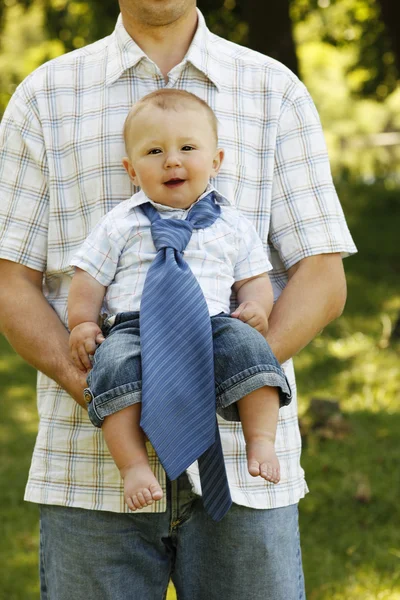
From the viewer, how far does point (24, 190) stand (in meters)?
2.42

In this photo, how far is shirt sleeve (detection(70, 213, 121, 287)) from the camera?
2205mm

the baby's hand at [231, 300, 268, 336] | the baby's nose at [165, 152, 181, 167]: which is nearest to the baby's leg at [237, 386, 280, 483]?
the baby's hand at [231, 300, 268, 336]

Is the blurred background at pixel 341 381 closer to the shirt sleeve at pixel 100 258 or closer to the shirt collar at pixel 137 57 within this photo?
the shirt sleeve at pixel 100 258

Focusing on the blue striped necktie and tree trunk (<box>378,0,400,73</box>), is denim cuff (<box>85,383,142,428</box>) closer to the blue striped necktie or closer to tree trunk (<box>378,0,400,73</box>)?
the blue striped necktie

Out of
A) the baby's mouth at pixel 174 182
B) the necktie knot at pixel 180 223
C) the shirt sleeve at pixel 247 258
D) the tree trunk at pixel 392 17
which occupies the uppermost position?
the tree trunk at pixel 392 17

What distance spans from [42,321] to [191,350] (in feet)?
1.58

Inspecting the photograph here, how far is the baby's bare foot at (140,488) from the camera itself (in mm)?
1958

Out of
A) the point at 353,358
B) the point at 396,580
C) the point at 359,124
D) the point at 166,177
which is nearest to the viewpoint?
the point at 166,177

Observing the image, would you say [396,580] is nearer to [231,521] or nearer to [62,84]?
[231,521]

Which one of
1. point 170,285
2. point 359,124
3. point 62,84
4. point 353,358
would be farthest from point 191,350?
point 359,124

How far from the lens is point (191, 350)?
2.08m

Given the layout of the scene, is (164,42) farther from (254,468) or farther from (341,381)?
(341,381)

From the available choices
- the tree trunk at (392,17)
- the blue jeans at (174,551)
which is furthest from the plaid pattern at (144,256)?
the tree trunk at (392,17)

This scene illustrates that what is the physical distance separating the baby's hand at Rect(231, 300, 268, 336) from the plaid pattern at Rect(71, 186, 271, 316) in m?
0.05
